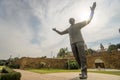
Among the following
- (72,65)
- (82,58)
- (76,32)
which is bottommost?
(82,58)

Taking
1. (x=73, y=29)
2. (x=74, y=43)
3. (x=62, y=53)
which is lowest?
(x=74, y=43)

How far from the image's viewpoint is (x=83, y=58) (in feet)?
14.9

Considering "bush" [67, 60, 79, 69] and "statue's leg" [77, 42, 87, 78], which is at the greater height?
"bush" [67, 60, 79, 69]

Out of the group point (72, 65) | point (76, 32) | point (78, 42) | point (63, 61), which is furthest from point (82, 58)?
point (63, 61)

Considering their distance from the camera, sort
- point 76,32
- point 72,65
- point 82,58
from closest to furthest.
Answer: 1. point 82,58
2. point 76,32
3. point 72,65

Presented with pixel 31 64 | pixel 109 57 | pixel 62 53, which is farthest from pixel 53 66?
pixel 62 53

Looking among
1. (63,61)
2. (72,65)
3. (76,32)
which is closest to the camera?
(76,32)

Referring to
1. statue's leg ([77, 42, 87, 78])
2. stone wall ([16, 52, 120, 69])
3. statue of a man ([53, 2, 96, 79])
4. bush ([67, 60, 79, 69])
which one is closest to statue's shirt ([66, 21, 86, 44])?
statue of a man ([53, 2, 96, 79])

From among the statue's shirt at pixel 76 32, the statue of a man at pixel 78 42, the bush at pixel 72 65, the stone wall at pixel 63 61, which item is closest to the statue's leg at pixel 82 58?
the statue of a man at pixel 78 42

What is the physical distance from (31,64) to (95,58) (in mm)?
13850

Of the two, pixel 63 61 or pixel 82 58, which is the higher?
pixel 63 61

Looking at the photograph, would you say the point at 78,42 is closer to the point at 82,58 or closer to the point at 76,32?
the point at 76,32

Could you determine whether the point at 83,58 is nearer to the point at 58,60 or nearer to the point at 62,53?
the point at 58,60

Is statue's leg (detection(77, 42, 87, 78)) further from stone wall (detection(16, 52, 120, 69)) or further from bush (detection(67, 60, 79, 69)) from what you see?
stone wall (detection(16, 52, 120, 69))
